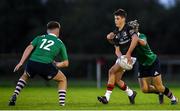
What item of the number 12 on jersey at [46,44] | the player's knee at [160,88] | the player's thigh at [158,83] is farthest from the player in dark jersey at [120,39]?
the number 12 on jersey at [46,44]

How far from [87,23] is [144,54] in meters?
36.3

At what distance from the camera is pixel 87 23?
164 ft

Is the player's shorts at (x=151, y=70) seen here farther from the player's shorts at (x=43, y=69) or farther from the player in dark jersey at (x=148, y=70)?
the player's shorts at (x=43, y=69)

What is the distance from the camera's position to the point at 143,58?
1379 cm

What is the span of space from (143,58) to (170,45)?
114 ft

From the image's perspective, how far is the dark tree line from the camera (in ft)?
159

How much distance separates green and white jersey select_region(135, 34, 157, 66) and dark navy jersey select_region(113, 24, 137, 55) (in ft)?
0.79

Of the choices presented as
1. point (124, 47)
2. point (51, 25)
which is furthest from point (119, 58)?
point (51, 25)

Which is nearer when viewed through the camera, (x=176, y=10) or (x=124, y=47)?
(x=124, y=47)

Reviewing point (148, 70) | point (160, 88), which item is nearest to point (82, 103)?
point (148, 70)

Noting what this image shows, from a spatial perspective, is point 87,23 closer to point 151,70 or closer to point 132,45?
point 151,70

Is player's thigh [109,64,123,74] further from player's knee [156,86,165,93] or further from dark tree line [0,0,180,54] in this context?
dark tree line [0,0,180,54]

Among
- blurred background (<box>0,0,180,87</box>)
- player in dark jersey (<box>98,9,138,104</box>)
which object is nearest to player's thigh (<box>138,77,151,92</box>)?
player in dark jersey (<box>98,9,138,104</box>)

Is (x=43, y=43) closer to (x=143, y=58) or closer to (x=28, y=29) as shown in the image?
(x=143, y=58)
